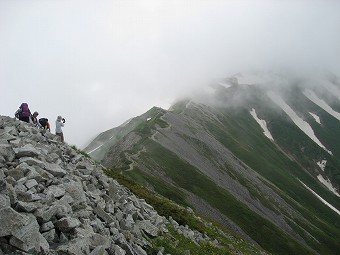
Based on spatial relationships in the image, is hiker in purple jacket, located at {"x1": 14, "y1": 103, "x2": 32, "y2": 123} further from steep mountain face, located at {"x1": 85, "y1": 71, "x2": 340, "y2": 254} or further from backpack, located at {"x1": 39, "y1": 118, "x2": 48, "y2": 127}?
steep mountain face, located at {"x1": 85, "y1": 71, "x2": 340, "y2": 254}

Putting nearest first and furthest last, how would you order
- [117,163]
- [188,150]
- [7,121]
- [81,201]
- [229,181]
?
[81,201] → [7,121] → [117,163] → [229,181] → [188,150]

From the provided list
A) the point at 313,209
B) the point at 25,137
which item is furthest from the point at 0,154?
the point at 313,209

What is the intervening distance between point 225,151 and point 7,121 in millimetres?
155717

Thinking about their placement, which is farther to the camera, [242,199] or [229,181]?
[229,181]

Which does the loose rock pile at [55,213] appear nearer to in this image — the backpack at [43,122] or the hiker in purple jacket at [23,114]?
the hiker in purple jacket at [23,114]

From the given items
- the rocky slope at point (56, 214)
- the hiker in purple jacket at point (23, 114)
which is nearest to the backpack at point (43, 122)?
the hiker in purple jacket at point (23, 114)

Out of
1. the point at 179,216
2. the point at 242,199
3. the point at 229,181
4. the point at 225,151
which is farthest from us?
the point at 225,151

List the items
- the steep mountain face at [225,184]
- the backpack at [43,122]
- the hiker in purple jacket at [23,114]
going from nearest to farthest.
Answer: the hiker in purple jacket at [23,114] < the backpack at [43,122] < the steep mountain face at [225,184]

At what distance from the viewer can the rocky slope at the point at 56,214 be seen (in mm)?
10617

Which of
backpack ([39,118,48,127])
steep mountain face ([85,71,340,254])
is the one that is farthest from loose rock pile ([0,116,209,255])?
steep mountain face ([85,71,340,254])

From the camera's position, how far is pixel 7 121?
25.4 metres

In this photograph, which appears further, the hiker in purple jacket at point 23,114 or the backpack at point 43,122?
the backpack at point 43,122

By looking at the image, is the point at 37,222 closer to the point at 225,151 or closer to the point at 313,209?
the point at 225,151

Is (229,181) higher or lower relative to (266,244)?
higher
